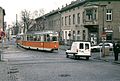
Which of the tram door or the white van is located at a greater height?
the tram door

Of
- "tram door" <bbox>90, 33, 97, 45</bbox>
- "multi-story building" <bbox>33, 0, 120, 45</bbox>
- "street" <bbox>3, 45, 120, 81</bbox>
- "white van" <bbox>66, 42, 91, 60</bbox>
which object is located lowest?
"street" <bbox>3, 45, 120, 81</bbox>

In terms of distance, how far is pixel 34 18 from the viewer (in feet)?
385

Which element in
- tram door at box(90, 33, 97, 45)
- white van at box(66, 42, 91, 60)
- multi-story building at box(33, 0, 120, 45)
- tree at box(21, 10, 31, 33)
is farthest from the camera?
tree at box(21, 10, 31, 33)

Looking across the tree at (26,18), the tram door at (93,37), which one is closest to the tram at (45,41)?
the tram door at (93,37)

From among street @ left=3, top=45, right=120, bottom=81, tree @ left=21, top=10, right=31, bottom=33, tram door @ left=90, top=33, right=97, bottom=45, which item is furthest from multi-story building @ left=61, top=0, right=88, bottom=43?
tree @ left=21, top=10, right=31, bottom=33

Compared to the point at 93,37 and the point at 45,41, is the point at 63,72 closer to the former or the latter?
the point at 45,41

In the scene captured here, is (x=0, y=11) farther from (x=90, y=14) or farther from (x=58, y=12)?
(x=90, y=14)

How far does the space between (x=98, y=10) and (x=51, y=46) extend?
14.5 meters

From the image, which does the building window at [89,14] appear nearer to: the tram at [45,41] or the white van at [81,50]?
the tram at [45,41]

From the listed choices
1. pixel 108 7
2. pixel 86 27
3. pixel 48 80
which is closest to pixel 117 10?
pixel 108 7

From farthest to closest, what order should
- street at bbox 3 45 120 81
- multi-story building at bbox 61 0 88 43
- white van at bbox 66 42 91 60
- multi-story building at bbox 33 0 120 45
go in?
multi-story building at bbox 61 0 88 43, multi-story building at bbox 33 0 120 45, white van at bbox 66 42 91 60, street at bbox 3 45 120 81

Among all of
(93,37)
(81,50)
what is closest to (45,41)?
(93,37)

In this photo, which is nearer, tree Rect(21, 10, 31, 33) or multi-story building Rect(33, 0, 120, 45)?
multi-story building Rect(33, 0, 120, 45)

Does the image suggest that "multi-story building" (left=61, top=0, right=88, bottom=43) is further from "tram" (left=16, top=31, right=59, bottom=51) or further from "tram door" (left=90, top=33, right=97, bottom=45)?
"tram" (left=16, top=31, right=59, bottom=51)
